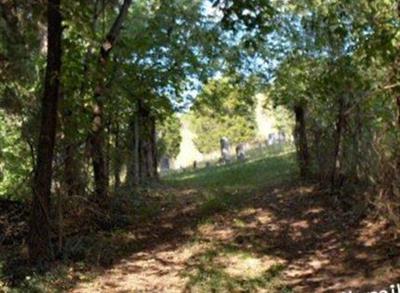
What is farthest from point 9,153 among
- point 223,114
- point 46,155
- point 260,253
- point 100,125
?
point 223,114

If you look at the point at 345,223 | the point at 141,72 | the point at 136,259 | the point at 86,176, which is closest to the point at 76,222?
the point at 86,176

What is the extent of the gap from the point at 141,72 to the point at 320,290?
1287cm

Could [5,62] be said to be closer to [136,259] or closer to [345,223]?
[136,259]

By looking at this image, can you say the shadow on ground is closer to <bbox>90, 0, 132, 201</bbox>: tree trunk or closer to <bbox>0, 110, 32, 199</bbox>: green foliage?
<bbox>90, 0, 132, 201</bbox>: tree trunk

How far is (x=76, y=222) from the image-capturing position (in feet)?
43.1

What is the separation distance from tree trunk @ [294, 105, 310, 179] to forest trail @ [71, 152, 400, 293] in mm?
3396

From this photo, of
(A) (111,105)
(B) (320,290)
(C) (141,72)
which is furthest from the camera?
(C) (141,72)

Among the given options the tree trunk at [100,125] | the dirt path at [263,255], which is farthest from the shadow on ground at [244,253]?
the tree trunk at [100,125]

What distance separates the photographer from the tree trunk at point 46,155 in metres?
10.7

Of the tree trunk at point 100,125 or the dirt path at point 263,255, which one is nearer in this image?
the dirt path at point 263,255

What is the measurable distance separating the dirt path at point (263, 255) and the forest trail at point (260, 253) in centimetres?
1

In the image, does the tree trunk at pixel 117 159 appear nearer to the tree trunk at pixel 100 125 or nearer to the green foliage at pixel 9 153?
the green foliage at pixel 9 153

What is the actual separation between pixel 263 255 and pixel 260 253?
0.15 metres

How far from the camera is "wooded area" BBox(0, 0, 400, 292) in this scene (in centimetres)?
1017
